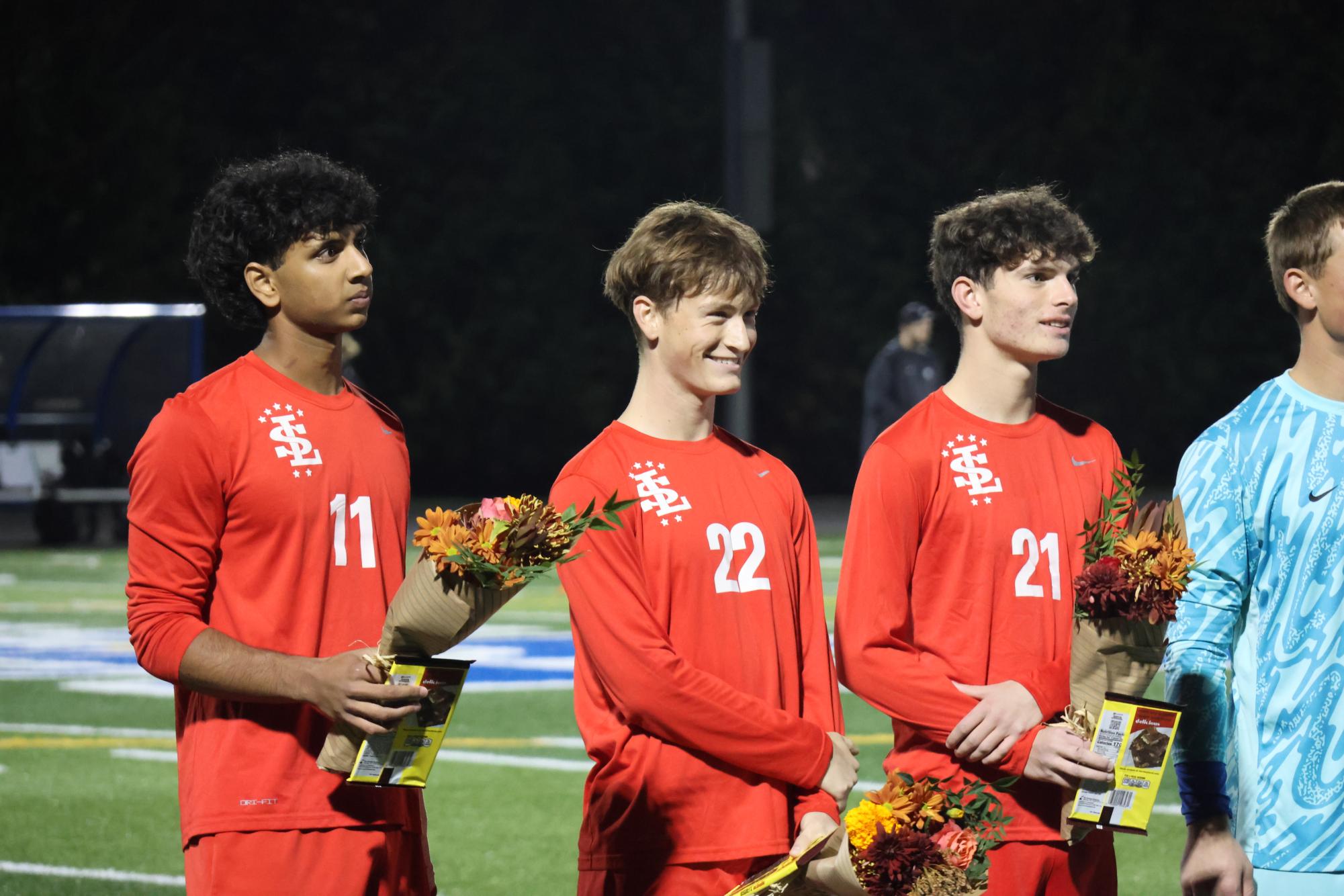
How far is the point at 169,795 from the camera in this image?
33.5ft

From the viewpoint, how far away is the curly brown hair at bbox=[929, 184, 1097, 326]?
15.3 ft

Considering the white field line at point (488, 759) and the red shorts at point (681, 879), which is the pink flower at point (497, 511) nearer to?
the red shorts at point (681, 879)

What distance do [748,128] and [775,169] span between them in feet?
61.0

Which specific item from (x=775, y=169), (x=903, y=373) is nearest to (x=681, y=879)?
(x=903, y=373)

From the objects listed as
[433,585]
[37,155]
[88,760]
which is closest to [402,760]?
[433,585]

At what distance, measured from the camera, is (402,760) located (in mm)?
3893

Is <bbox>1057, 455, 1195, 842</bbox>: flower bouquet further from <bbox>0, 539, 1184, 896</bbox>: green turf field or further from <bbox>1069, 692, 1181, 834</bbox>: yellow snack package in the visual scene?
<bbox>0, 539, 1184, 896</bbox>: green turf field

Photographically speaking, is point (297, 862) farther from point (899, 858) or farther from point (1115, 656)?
point (1115, 656)

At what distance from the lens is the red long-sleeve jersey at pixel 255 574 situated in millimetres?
4078

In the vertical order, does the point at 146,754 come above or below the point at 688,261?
below

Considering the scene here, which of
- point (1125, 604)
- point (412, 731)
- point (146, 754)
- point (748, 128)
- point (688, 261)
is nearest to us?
point (412, 731)

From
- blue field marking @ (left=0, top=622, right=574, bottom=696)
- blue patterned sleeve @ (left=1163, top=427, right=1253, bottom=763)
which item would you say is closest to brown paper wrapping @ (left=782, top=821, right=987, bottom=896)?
blue patterned sleeve @ (left=1163, top=427, right=1253, bottom=763)

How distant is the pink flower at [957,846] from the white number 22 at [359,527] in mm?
1382

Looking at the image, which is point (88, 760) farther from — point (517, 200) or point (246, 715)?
point (517, 200)
